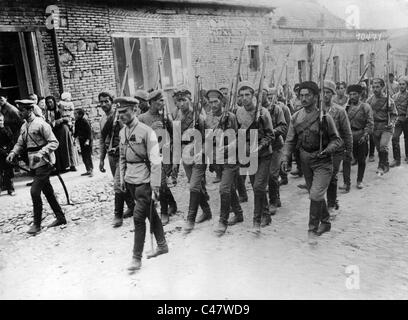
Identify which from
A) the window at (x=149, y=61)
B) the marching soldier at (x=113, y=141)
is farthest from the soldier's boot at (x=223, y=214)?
the window at (x=149, y=61)

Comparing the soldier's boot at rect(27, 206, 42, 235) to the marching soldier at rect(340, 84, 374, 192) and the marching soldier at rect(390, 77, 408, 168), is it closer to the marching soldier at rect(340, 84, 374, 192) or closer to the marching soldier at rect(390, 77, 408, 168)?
the marching soldier at rect(340, 84, 374, 192)

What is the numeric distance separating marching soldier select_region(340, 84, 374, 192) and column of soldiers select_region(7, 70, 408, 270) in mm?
302

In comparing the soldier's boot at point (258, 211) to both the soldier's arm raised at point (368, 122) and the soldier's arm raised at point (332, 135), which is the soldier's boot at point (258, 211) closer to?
the soldier's arm raised at point (332, 135)

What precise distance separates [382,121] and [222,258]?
512 centimetres

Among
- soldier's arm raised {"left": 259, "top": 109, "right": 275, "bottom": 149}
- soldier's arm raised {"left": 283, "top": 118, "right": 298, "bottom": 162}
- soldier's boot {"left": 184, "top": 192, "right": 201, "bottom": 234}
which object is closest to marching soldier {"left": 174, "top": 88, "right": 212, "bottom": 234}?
soldier's boot {"left": 184, "top": 192, "right": 201, "bottom": 234}

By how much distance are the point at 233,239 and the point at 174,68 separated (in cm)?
943

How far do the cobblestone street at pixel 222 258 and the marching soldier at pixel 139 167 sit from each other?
1.52ft

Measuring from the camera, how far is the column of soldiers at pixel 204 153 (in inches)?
176

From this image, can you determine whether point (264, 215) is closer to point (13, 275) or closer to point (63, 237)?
point (63, 237)

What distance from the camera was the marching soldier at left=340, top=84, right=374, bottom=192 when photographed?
7055mm

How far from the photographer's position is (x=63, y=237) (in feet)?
18.4

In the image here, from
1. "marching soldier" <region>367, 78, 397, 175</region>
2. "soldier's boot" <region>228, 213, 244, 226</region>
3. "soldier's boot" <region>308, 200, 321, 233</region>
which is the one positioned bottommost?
"soldier's boot" <region>228, 213, 244, 226</region>

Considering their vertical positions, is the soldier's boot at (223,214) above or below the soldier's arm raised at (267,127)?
below

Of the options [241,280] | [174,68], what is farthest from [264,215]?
[174,68]
